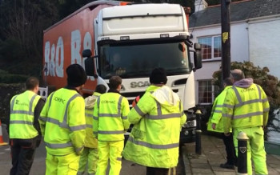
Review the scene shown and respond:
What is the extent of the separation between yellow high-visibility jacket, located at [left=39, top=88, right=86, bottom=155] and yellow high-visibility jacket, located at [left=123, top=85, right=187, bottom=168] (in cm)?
65

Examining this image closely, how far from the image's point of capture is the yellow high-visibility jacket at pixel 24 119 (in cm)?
548

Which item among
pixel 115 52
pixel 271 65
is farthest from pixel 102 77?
pixel 271 65

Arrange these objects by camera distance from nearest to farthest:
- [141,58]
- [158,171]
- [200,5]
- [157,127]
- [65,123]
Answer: [65,123] → [157,127] → [158,171] → [141,58] → [200,5]

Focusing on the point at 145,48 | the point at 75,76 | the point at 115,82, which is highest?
the point at 145,48

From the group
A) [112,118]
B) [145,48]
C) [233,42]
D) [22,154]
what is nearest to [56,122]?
[112,118]

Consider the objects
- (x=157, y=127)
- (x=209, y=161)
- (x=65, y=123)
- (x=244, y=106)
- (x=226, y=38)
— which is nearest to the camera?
→ (x=65, y=123)

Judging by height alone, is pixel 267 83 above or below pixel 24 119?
above

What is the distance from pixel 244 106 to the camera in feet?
18.7

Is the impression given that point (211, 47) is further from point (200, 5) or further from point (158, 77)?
point (158, 77)

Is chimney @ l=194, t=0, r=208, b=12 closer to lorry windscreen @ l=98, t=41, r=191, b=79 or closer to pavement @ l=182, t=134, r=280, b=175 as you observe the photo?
pavement @ l=182, t=134, r=280, b=175

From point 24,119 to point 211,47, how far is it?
15.7 m

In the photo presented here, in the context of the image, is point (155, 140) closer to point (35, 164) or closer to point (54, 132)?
point (54, 132)

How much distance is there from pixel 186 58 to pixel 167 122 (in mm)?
4140

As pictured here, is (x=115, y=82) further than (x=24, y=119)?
Yes
